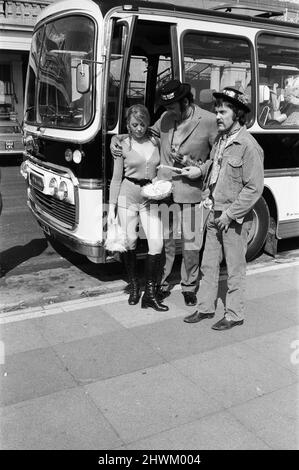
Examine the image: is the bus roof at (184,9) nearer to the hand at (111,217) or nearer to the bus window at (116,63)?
the bus window at (116,63)

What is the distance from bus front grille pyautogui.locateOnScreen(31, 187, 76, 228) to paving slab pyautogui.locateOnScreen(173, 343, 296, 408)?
80.8 inches

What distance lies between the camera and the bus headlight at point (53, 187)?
5.22 m

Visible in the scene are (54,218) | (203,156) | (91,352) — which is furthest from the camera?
(54,218)

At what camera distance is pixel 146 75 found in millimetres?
6500

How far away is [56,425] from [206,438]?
2.76ft

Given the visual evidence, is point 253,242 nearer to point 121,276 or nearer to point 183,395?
point 121,276

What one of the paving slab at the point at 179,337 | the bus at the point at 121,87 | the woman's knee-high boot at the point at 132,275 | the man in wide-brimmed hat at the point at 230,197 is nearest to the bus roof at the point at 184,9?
the bus at the point at 121,87

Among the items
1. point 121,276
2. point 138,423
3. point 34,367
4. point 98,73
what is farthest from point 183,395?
point 98,73

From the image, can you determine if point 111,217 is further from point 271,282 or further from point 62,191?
point 271,282

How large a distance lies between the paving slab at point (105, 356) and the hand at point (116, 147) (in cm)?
154

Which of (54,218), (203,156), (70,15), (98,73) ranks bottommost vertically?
(54,218)

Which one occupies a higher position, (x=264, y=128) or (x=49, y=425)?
(x=264, y=128)

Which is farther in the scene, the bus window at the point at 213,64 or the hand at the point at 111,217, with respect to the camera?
the bus window at the point at 213,64
